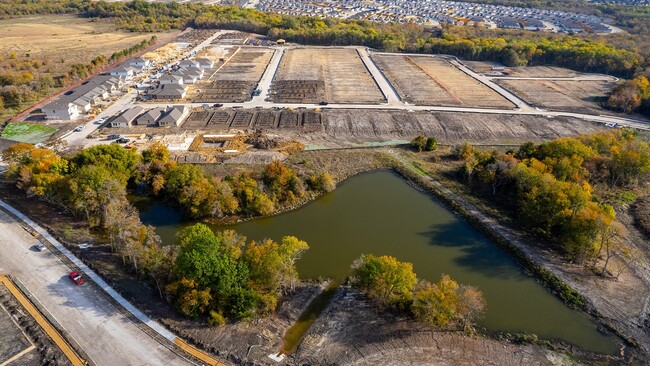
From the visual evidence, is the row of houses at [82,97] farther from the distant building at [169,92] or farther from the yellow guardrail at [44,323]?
the yellow guardrail at [44,323]

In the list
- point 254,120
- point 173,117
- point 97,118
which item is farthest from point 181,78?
point 254,120

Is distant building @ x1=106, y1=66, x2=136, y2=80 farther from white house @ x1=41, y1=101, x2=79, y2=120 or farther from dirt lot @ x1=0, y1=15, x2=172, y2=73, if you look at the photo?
white house @ x1=41, y1=101, x2=79, y2=120

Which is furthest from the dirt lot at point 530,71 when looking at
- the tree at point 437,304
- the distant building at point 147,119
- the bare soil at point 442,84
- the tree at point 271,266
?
the tree at point 271,266

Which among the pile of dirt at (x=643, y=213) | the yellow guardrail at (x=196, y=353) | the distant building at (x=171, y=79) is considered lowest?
the yellow guardrail at (x=196, y=353)

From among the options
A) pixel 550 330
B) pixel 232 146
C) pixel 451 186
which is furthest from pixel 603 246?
pixel 232 146

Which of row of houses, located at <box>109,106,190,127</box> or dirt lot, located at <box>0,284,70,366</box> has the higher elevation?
row of houses, located at <box>109,106,190,127</box>

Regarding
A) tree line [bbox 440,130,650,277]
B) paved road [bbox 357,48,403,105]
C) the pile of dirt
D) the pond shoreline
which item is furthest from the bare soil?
the pile of dirt

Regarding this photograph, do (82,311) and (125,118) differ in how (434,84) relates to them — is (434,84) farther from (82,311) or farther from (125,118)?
(82,311)
